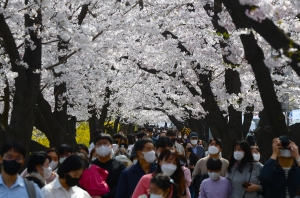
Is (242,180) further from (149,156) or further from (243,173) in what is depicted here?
(149,156)

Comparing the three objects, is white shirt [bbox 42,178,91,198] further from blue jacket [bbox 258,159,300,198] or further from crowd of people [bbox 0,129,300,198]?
→ blue jacket [bbox 258,159,300,198]

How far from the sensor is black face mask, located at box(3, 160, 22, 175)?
226 inches

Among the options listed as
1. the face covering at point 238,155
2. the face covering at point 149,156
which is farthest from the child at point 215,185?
the face covering at point 149,156

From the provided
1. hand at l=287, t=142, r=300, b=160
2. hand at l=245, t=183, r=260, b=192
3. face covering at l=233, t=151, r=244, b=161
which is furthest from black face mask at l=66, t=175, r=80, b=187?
face covering at l=233, t=151, r=244, b=161

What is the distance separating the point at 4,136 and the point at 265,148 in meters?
4.55

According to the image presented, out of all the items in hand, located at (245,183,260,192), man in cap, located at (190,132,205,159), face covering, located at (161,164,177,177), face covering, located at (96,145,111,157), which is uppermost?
man in cap, located at (190,132,205,159)

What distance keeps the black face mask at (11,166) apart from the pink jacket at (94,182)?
6.33ft

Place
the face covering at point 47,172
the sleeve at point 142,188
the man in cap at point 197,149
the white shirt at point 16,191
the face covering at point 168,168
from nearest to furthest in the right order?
the white shirt at point 16,191 < the sleeve at point 142,188 < the face covering at point 168,168 < the face covering at point 47,172 < the man in cap at point 197,149

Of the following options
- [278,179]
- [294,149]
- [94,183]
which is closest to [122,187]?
[94,183]

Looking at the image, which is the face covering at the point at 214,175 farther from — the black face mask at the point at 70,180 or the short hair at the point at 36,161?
the black face mask at the point at 70,180

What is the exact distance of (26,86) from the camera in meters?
10.8

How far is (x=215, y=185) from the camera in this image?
855 centimetres

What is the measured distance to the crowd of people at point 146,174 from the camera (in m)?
5.91

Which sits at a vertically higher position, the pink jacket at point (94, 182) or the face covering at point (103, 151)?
the face covering at point (103, 151)
